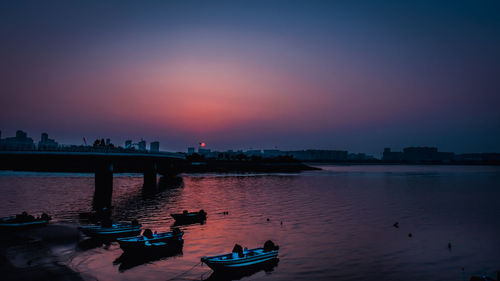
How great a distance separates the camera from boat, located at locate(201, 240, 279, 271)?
1193 inches

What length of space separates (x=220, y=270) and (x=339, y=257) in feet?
43.4

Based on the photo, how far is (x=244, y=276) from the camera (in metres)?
31.3

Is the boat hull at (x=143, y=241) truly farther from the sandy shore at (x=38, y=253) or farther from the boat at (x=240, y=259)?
the boat at (x=240, y=259)

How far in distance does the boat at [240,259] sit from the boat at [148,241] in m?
7.42

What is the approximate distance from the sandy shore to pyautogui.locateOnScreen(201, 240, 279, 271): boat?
1038 cm

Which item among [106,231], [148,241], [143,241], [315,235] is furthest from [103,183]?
[315,235]

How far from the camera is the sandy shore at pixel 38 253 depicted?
28766mm

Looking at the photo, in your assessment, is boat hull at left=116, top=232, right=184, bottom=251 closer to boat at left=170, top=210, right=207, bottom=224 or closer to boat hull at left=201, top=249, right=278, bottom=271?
boat hull at left=201, top=249, right=278, bottom=271

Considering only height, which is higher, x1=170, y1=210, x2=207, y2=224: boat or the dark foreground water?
x1=170, y1=210, x2=207, y2=224: boat

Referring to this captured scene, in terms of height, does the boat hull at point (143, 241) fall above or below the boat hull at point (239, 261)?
above

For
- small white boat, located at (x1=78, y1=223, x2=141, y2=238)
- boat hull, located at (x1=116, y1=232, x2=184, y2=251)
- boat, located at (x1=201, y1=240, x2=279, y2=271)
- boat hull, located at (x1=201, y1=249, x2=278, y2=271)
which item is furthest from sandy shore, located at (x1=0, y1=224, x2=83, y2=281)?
boat, located at (x1=201, y1=240, x2=279, y2=271)

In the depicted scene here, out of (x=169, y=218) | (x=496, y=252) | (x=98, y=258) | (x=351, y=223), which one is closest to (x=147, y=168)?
(x=169, y=218)

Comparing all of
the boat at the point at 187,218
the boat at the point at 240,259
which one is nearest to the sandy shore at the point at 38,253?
the boat at the point at 240,259

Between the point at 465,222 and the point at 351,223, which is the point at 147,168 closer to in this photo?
the point at 351,223
